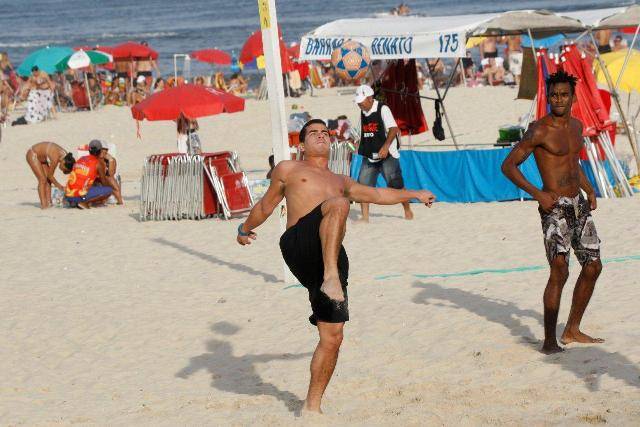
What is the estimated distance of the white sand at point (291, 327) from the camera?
19.9 feet

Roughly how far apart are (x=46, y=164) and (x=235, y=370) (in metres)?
8.69

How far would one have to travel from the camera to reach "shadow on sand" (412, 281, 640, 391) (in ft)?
20.1

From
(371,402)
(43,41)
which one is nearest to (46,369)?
(371,402)

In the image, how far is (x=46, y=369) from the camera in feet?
24.5

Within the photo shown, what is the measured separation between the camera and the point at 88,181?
1446 cm

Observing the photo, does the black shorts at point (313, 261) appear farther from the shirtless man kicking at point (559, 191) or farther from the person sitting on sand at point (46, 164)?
the person sitting on sand at point (46, 164)

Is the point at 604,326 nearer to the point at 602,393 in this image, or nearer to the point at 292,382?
the point at 602,393

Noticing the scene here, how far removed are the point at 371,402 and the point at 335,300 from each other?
93 cm

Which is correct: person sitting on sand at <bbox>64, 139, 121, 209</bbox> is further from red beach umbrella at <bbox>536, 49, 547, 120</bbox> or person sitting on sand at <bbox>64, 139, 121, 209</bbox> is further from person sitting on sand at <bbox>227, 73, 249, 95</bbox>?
person sitting on sand at <bbox>227, 73, 249, 95</bbox>

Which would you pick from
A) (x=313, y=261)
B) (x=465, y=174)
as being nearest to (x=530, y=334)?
(x=313, y=261)

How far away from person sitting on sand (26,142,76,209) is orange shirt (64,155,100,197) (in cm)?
48

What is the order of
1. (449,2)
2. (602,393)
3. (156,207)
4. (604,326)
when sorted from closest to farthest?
(602,393) → (604,326) → (156,207) → (449,2)

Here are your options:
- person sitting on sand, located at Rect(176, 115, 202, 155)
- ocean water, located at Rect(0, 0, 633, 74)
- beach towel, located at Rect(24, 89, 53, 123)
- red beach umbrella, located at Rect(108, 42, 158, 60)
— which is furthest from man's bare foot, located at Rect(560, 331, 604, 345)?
ocean water, located at Rect(0, 0, 633, 74)

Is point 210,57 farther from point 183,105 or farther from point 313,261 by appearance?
point 313,261
